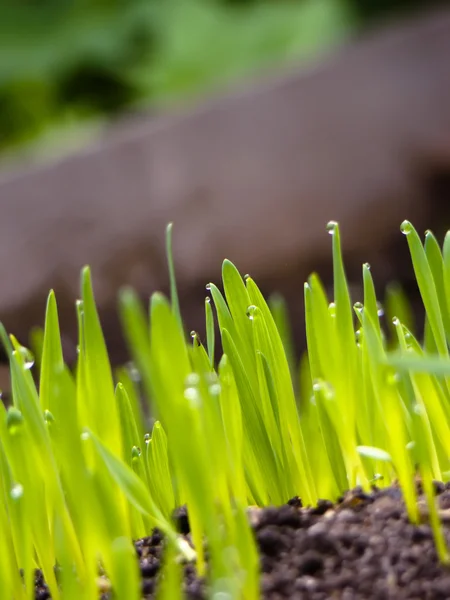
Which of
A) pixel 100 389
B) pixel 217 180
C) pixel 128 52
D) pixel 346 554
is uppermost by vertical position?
pixel 128 52

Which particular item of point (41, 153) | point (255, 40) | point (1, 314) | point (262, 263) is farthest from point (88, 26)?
point (1, 314)

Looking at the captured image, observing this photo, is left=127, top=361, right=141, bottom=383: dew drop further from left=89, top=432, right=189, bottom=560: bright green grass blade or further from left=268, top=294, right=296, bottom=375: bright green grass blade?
left=89, top=432, right=189, bottom=560: bright green grass blade

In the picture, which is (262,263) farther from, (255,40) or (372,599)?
(372,599)

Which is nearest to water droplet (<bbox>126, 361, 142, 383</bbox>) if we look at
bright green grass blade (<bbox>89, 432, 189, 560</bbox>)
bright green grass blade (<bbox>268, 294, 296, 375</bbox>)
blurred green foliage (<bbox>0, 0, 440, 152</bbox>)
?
bright green grass blade (<bbox>268, 294, 296, 375</bbox>)

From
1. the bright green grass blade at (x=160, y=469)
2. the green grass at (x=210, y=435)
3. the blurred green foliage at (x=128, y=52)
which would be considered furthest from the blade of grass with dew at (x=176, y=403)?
the blurred green foliage at (x=128, y=52)

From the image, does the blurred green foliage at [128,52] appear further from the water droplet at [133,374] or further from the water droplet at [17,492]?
the water droplet at [17,492]

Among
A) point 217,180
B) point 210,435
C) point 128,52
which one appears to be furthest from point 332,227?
point 128,52

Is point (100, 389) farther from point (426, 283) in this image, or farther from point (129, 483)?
point (426, 283)
